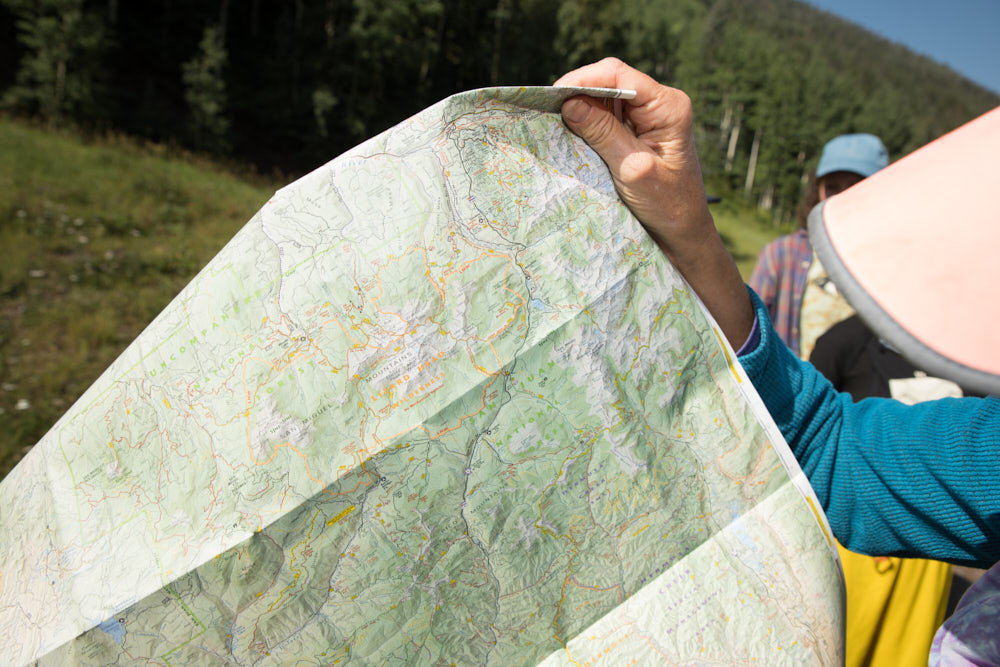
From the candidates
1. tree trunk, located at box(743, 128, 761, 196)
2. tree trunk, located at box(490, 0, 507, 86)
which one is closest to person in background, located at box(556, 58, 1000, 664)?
tree trunk, located at box(490, 0, 507, 86)

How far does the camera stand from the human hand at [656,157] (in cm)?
104

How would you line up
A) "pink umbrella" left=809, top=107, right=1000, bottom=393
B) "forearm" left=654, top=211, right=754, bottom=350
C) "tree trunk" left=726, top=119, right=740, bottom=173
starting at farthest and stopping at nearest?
1. "tree trunk" left=726, top=119, right=740, bottom=173
2. "forearm" left=654, top=211, right=754, bottom=350
3. "pink umbrella" left=809, top=107, right=1000, bottom=393

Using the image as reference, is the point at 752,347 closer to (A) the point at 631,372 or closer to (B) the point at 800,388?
(B) the point at 800,388

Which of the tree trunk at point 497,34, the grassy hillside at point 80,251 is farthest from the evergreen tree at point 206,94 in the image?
the tree trunk at point 497,34

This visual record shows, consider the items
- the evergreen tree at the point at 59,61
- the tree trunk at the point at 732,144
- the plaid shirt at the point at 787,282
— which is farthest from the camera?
the tree trunk at the point at 732,144

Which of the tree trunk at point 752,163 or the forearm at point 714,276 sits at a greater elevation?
the forearm at point 714,276

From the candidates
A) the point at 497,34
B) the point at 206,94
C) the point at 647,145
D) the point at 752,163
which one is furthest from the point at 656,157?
the point at 752,163

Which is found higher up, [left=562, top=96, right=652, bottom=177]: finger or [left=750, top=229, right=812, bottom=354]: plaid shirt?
[left=562, top=96, right=652, bottom=177]: finger

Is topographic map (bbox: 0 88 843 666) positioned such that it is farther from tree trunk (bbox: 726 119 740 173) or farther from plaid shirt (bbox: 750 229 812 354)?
tree trunk (bbox: 726 119 740 173)

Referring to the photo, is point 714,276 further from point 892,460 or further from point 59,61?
point 59,61

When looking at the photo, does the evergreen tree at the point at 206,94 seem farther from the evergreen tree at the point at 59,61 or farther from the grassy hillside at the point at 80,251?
the grassy hillside at the point at 80,251

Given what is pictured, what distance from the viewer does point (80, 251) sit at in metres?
5.61

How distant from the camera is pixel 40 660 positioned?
823mm

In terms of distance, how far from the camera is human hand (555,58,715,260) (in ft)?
3.41
